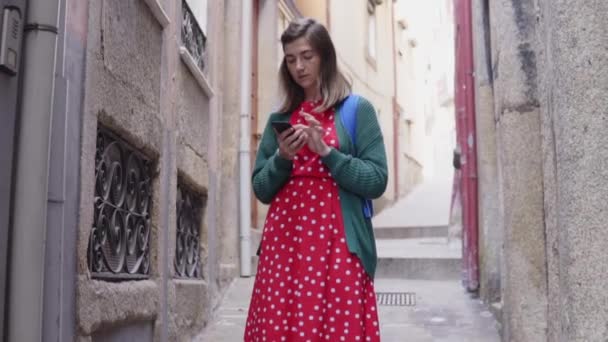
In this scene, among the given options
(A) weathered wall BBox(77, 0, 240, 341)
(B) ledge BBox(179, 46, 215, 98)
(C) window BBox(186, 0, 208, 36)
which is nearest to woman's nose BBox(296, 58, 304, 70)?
(A) weathered wall BBox(77, 0, 240, 341)

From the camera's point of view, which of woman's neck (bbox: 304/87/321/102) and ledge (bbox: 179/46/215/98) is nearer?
woman's neck (bbox: 304/87/321/102)

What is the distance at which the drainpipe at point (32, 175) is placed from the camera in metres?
2.02

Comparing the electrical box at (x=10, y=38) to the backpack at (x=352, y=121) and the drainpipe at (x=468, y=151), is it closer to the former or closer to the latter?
the backpack at (x=352, y=121)

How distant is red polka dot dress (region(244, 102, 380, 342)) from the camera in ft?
6.64

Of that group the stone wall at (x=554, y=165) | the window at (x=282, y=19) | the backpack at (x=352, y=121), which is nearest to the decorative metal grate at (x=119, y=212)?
the backpack at (x=352, y=121)

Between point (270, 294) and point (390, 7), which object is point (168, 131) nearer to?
point (270, 294)

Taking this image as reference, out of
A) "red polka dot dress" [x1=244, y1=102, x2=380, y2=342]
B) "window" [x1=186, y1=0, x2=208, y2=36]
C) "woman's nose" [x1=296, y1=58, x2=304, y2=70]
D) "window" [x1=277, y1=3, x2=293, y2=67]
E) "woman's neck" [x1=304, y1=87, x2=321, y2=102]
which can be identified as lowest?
"red polka dot dress" [x1=244, y1=102, x2=380, y2=342]

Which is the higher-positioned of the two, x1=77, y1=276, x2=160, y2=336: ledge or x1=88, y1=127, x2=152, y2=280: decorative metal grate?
x1=88, y1=127, x2=152, y2=280: decorative metal grate

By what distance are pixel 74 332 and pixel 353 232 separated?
1.05 metres

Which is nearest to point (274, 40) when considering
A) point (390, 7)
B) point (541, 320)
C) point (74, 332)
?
point (541, 320)

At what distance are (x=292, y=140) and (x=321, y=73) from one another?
33 cm

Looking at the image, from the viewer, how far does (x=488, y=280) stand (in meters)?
4.90

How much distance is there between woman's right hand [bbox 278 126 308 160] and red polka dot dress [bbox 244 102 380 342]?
123 millimetres

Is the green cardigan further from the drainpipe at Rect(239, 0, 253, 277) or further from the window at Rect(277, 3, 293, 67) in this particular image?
the window at Rect(277, 3, 293, 67)
